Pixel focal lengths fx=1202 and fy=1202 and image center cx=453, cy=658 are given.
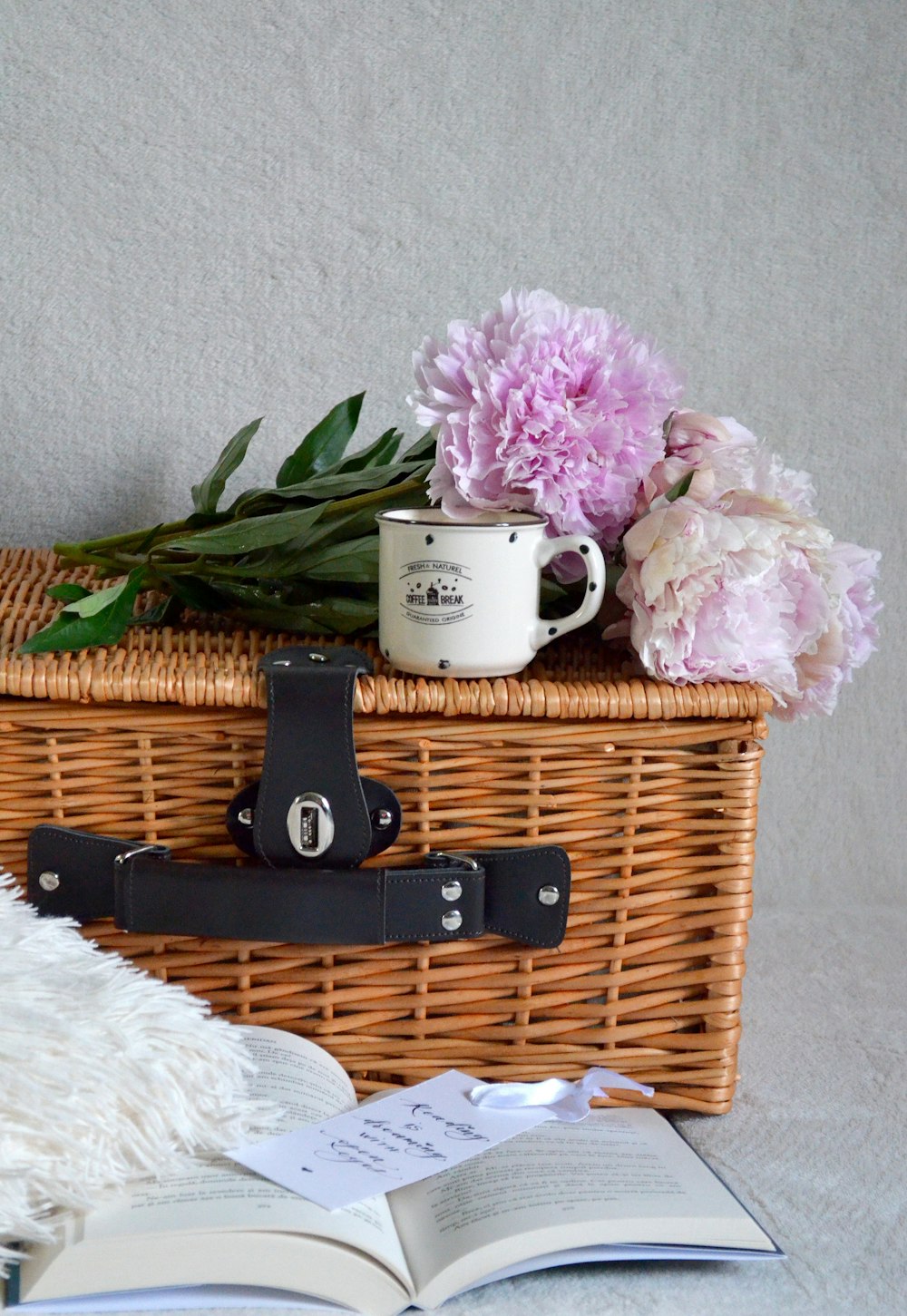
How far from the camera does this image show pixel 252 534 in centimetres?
85

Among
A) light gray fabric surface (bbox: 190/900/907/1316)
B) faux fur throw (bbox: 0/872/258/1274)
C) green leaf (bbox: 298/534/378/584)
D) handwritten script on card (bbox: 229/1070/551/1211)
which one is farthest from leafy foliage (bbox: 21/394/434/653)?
light gray fabric surface (bbox: 190/900/907/1316)

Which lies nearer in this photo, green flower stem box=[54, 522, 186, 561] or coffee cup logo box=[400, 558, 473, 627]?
coffee cup logo box=[400, 558, 473, 627]

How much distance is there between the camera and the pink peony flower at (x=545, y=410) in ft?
2.46

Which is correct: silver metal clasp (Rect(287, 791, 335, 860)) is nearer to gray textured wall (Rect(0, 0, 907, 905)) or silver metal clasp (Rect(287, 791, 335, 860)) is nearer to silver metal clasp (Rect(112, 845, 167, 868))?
silver metal clasp (Rect(112, 845, 167, 868))

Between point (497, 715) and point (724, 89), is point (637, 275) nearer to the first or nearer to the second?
point (724, 89)

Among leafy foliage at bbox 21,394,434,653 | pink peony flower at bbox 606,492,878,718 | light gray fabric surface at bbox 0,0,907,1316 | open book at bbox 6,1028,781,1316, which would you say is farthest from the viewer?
light gray fabric surface at bbox 0,0,907,1316

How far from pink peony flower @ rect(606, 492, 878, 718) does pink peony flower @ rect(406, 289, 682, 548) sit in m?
0.05

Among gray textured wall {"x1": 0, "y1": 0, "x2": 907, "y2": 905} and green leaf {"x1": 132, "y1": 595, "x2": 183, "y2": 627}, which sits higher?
gray textured wall {"x1": 0, "y1": 0, "x2": 907, "y2": 905}

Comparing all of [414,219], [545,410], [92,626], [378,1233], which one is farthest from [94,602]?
[414,219]

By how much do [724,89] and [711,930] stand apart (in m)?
0.79

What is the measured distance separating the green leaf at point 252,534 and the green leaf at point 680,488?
243 mm

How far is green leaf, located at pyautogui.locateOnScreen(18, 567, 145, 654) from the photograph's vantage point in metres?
0.79

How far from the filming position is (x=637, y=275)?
1.17 m

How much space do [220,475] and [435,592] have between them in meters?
0.33
